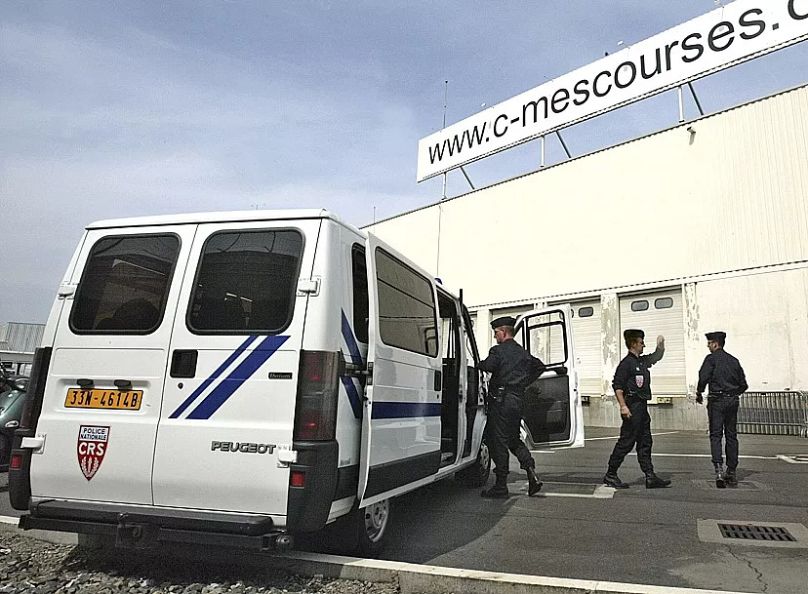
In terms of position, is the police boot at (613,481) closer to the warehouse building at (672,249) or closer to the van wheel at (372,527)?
the van wheel at (372,527)

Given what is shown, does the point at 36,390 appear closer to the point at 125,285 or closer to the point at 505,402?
the point at 125,285

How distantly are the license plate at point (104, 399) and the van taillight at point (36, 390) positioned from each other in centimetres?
21

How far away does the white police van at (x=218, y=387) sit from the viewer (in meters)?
3.35

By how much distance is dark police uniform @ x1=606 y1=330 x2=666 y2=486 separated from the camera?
22.9 ft

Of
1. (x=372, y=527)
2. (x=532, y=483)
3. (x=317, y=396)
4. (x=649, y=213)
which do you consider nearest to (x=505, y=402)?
(x=532, y=483)

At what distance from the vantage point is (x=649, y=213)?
711 inches

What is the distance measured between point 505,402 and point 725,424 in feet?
9.46

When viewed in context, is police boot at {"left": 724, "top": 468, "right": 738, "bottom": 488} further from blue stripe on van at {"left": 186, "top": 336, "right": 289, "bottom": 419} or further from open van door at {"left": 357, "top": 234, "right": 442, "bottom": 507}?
blue stripe on van at {"left": 186, "top": 336, "right": 289, "bottom": 419}

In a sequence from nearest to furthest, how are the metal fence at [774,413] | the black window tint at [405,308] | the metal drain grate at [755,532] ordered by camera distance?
the black window tint at [405,308], the metal drain grate at [755,532], the metal fence at [774,413]

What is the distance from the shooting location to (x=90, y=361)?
377 cm

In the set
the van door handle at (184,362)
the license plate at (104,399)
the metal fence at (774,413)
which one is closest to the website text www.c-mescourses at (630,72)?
the metal fence at (774,413)

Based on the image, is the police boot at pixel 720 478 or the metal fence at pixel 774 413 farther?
the metal fence at pixel 774 413

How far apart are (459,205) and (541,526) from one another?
63.4 feet

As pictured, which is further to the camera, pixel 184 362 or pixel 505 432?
pixel 505 432
